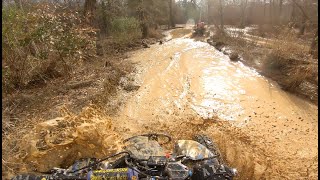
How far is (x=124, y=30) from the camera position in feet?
53.1

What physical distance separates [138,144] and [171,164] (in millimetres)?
1062

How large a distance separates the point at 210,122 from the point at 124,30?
1107cm

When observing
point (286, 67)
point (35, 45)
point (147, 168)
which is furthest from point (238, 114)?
point (35, 45)

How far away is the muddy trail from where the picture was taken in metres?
4.06

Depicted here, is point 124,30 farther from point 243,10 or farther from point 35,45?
point 243,10

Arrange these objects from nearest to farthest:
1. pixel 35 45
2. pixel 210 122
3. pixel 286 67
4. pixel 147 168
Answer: pixel 147 168
pixel 210 122
pixel 35 45
pixel 286 67

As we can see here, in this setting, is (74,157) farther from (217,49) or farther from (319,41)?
(217,49)

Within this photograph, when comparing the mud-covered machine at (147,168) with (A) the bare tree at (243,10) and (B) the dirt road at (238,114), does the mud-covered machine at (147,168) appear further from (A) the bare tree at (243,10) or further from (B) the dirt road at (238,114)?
(A) the bare tree at (243,10)

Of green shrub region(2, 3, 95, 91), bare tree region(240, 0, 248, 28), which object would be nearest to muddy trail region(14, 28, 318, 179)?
green shrub region(2, 3, 95, 91)

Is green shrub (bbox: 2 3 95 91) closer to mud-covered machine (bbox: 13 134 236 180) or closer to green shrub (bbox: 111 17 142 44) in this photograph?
mud-covered machine (bbox: 13 134 236 180)

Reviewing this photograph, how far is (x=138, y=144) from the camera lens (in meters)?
4.38

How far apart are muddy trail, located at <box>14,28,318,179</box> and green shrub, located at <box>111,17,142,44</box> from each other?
428 centimetres

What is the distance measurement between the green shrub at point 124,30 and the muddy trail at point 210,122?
428 cm

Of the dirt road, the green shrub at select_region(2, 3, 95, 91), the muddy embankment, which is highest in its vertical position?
the green shrub at select_region(2, 3, 95, 91)
